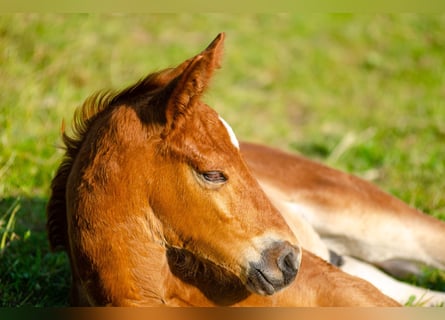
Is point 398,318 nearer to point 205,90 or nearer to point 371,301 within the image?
point 371,301

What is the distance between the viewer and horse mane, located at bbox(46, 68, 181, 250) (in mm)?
3416

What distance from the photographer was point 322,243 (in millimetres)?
4898

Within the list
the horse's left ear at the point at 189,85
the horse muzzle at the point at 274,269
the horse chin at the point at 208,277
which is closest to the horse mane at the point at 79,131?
the horse's left ear at the point at 189,85

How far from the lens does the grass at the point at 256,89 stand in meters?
5.46

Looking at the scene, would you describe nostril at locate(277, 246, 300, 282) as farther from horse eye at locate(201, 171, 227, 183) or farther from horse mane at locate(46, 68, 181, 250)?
horse mane at locate(46, 68, 181, 250)

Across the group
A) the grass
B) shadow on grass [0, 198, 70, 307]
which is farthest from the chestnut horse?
the grass

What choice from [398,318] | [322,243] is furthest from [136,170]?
[322,243]

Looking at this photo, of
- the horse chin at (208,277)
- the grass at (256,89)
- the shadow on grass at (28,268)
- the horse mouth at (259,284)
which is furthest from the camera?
the grass at (256,89)

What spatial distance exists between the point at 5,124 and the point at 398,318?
4.07 m

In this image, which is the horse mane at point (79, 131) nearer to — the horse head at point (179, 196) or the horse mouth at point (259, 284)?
the horse head at point (179, 196)

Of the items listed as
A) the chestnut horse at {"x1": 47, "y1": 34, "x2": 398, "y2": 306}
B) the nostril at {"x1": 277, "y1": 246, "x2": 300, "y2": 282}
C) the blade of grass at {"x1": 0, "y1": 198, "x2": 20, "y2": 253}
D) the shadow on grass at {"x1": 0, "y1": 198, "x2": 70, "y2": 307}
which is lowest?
the shadow on grass at {"x1": 0, "y1": 198, "x2": 70, "y2": 307}

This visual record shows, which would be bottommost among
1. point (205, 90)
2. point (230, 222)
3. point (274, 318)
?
point (274, 318)

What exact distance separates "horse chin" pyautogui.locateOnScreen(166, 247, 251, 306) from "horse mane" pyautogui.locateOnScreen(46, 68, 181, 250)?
0.66 metres

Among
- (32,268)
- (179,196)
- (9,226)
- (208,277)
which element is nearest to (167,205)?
(179,196)
